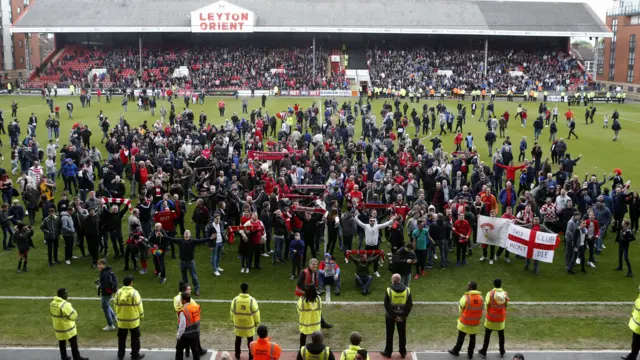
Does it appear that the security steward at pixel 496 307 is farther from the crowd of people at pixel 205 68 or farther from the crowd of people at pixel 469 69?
the crowd of people at pixel 205 68

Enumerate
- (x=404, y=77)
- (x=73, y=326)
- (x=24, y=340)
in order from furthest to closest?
1. (x=404, y=77)
2. (x=24, y=340)
3. (x=73, y=326)

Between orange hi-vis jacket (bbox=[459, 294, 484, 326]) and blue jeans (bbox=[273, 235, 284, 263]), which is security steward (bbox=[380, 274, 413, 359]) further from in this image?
blue jeans (bbox=[273, 235, 284, 263])

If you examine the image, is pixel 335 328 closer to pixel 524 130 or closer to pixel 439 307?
pixel 439 307

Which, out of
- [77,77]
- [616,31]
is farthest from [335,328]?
[616,31]

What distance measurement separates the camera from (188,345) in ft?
32.7

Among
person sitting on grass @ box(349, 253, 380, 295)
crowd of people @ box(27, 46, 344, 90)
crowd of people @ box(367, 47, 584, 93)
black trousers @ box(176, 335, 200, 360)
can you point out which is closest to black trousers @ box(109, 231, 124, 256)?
person sitting on grass @ box(349, 253, 380, 295)

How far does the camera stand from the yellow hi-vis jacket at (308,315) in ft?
34.0

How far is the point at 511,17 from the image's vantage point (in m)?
68.0

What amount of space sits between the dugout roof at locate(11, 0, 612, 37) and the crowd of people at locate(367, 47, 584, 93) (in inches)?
140

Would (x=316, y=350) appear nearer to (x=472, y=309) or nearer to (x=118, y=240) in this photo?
(x=472, y=309)

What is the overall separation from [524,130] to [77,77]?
47.3 meters

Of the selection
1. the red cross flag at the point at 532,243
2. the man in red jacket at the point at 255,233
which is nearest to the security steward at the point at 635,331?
the red cross flag at the point at 532,243

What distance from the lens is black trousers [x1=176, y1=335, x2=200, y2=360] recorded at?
9.83m

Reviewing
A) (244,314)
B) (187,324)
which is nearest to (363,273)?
(244,314)
